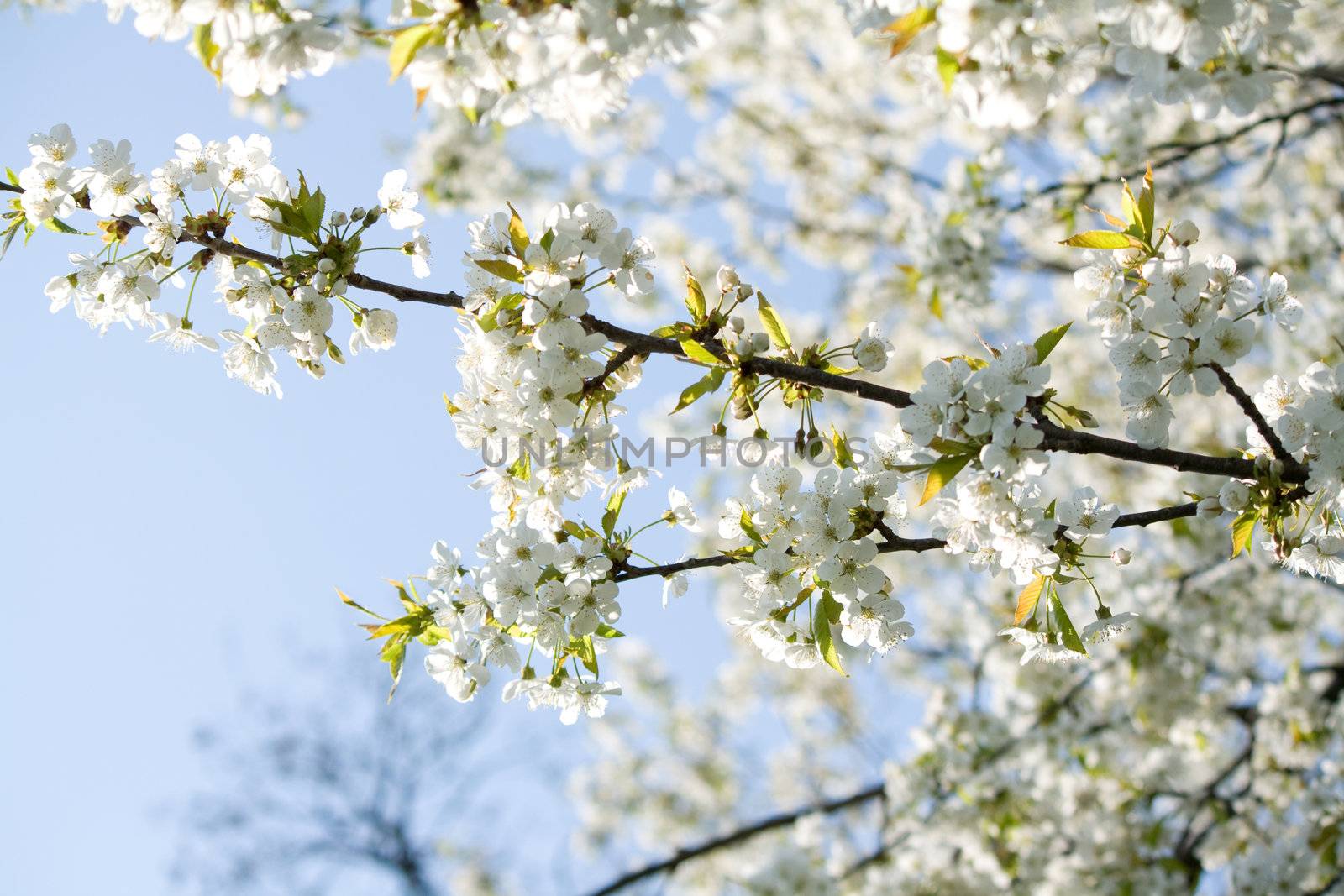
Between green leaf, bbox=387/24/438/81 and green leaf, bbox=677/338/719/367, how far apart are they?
73 cm

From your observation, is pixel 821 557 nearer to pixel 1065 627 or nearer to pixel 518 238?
pixel 1065 627

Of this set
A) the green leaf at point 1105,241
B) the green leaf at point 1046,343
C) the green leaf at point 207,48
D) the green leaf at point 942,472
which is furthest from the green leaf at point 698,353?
the green leaf at point 207,48

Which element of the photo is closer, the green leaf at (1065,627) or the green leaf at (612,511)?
the green leaf at (1065,627)

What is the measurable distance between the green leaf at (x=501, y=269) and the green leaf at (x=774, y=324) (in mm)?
517

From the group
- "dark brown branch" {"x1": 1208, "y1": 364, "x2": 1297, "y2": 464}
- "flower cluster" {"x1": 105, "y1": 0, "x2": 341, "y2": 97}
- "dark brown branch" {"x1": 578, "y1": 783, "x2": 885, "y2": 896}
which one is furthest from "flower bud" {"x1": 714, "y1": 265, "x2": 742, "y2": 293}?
"dark brown branch" {"x1": 578, "y1": 783, "x2": 885, "y2": 896}

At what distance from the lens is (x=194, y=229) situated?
1929 mm

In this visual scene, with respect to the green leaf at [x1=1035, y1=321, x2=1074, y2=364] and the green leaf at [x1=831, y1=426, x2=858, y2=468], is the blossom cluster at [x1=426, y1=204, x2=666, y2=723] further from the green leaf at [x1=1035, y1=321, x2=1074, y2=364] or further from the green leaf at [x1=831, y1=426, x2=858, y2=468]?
the green leaf at [x1=1035, y1=321, x2=1074, y2=364]

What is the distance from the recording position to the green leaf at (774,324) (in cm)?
197

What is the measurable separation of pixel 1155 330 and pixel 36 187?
2.31 meters

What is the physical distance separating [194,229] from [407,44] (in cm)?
74

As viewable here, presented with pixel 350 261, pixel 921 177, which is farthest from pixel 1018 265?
pixel 350 261

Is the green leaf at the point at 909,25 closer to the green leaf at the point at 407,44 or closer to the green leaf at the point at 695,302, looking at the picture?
the green leaf at the point at 695,302

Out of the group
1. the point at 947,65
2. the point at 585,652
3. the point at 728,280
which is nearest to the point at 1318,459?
the point at 947,65

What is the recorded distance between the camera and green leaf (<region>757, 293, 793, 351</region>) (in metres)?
1.97
